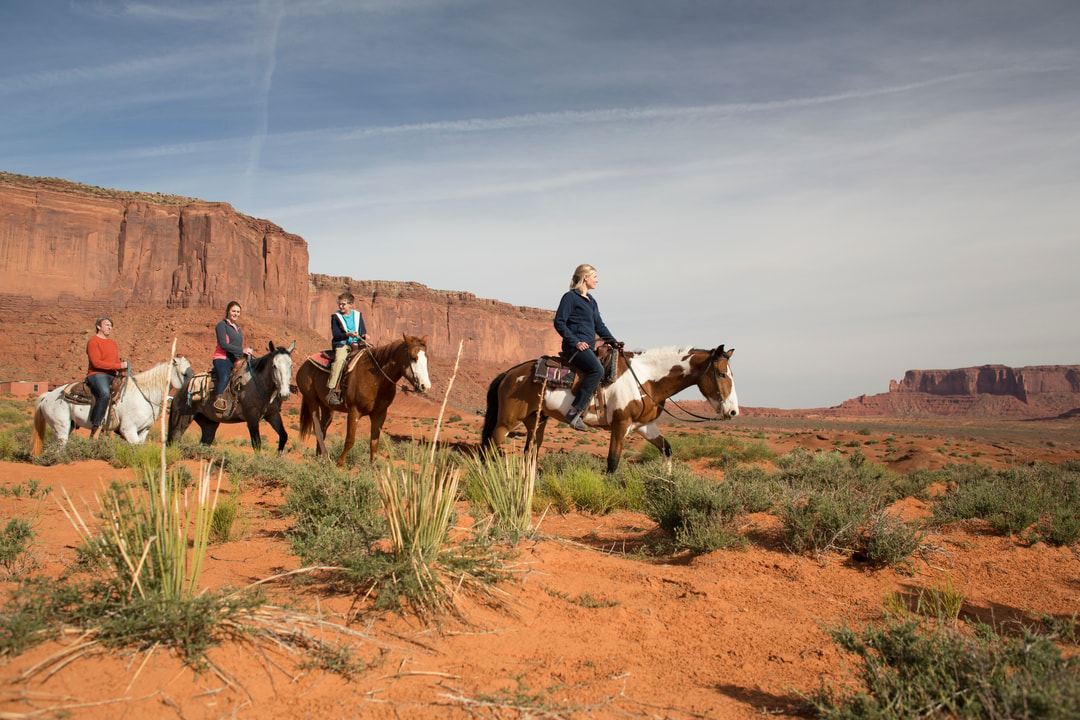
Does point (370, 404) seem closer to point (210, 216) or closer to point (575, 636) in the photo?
point (575, 636)

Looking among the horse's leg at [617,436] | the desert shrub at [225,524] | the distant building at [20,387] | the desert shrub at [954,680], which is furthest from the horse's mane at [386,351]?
the distant building at [20,387]

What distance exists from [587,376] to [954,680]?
587 cm

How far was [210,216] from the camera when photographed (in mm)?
68500

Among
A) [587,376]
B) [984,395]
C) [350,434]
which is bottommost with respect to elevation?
[350,434]

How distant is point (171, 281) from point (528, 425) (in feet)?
229

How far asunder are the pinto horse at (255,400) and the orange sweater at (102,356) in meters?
1.25

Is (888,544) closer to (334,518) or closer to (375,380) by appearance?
(334,518)

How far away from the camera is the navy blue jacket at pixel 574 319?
8.12 metres

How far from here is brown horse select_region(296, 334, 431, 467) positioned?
909 centimetres

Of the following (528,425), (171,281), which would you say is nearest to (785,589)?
(528,425)

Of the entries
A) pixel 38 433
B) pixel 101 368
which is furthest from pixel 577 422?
pixel 38 433

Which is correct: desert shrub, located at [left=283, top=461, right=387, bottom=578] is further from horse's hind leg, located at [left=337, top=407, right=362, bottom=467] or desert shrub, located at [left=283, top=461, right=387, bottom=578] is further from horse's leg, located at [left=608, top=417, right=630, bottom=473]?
horse's leg, located at [left=608, top=417, right=630, bottom=473]

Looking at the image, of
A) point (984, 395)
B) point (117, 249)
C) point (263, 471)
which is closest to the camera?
point (263, 471)

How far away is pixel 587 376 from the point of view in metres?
8.25
